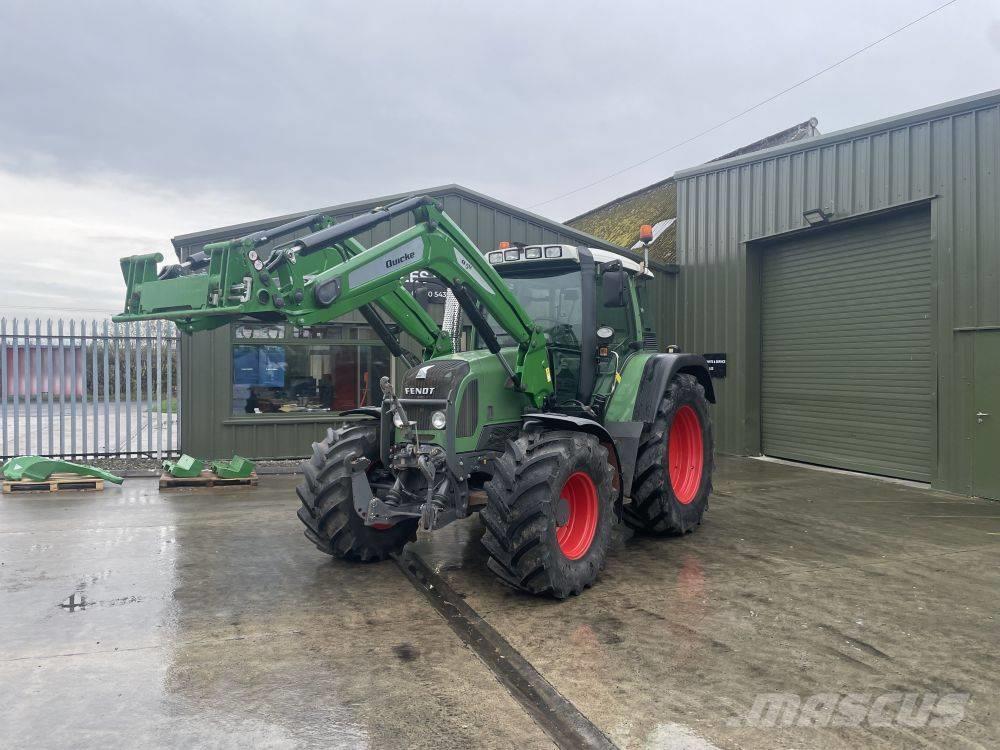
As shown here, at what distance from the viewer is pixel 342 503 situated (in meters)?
5.29

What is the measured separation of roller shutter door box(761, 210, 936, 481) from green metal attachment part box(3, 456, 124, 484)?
9980 millimetres

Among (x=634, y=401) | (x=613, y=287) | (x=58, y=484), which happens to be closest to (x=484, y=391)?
(x=613, y=287)

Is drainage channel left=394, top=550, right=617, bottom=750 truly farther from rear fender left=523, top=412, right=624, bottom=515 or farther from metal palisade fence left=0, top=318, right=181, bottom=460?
metal palisade fence left=0, top=318, right=181, bottom=460

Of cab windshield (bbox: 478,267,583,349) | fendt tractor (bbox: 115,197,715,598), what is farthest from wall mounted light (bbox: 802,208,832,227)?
cab windshield (bbox: 478,267,583,349)

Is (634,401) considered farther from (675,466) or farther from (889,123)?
(889,123)

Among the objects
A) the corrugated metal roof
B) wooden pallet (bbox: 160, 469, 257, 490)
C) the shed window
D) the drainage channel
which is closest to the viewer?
the drainage channel

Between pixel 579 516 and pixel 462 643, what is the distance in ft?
4.88

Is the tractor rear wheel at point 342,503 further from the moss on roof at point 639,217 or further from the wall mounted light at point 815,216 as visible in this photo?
the moss on roof at point 639,217

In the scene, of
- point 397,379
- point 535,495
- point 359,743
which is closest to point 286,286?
point 535,495

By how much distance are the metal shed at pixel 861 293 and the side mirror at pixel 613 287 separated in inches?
212

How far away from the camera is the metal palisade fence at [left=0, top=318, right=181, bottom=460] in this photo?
10812 millimetres

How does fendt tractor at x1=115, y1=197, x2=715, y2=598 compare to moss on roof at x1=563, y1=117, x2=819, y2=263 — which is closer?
fendt tractor at x1=115, y1=197, x2=715, y2=598

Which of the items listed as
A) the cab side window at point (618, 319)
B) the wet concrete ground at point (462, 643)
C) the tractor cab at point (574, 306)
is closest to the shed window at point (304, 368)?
the wet concrete ground at point (462, 643)

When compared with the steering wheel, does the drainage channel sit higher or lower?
lower
